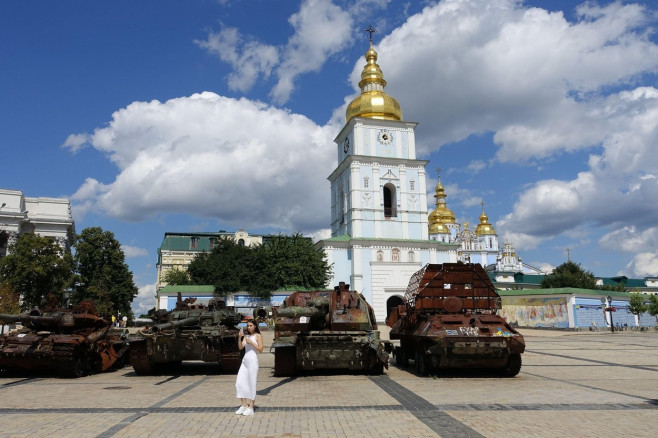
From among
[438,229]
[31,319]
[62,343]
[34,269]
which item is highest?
[438,229]

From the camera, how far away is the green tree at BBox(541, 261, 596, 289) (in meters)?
62.2

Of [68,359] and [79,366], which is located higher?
[68,359]

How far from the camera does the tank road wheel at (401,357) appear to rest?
14.9 m

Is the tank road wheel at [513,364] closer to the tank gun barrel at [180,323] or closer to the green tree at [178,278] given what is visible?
the tank gun barrel at [180,323]

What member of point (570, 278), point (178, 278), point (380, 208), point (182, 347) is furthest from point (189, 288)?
point (570, 278)

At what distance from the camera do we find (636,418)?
7609mm

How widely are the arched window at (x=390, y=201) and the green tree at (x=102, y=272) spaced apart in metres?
23.1

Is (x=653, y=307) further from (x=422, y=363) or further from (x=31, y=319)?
(x=31, y=319)

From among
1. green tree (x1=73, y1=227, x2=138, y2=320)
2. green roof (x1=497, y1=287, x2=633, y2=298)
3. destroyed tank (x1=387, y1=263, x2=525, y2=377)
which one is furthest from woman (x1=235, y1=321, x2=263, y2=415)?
green roof (x1=497, y1=287, x2=633, y2=298)

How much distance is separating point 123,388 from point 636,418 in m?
9.41

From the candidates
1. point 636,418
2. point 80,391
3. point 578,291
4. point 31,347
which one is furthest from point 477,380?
point 578,291

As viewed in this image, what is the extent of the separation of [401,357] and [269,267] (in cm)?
2707

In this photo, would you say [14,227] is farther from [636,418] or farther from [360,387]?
[636,418]

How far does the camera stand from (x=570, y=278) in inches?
2454
